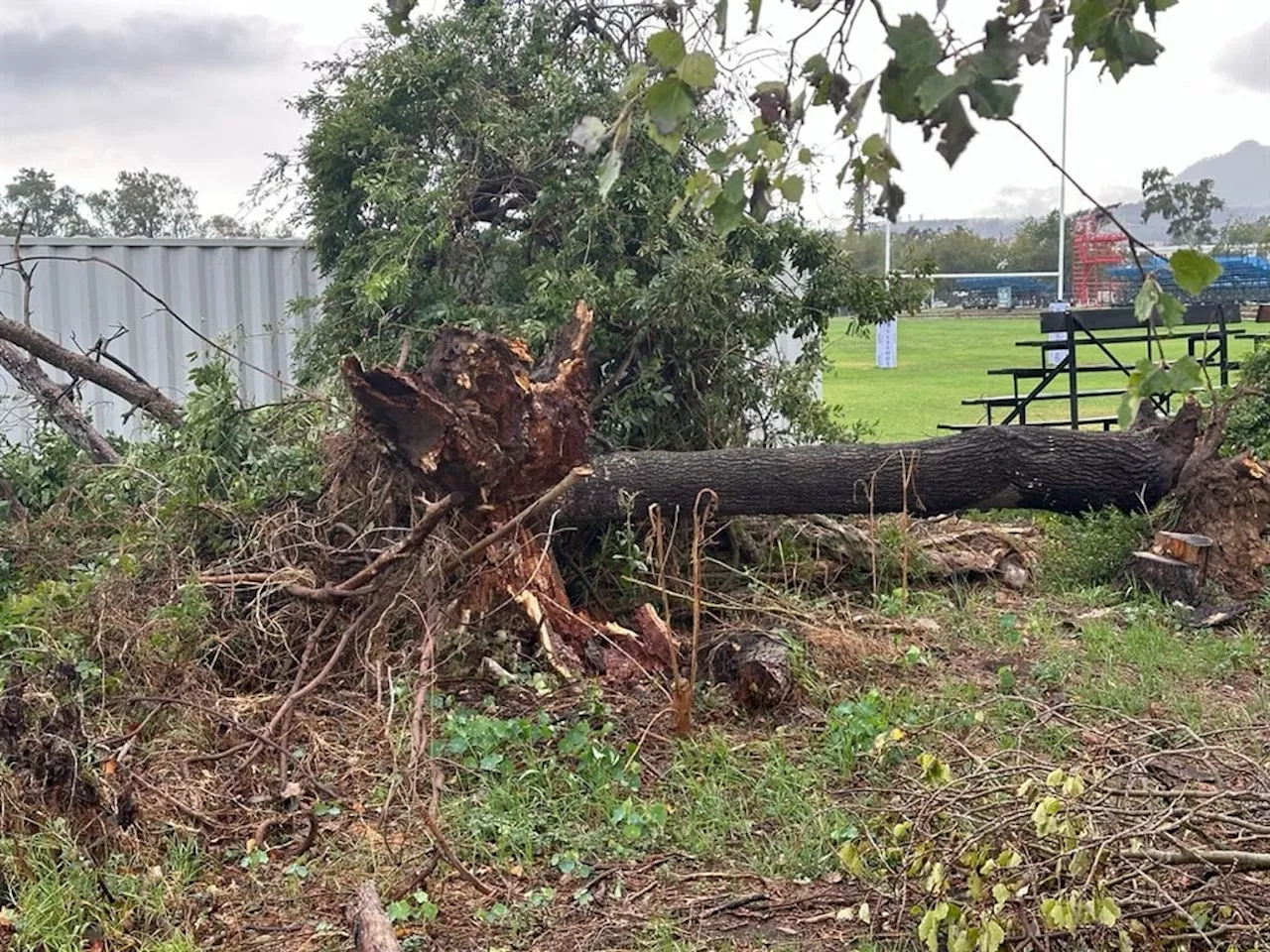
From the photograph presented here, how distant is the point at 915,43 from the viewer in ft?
3.75

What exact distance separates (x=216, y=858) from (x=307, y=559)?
171 centimetres

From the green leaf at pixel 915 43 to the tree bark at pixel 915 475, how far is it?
4.17 metres

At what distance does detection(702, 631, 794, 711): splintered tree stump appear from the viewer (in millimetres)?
4246

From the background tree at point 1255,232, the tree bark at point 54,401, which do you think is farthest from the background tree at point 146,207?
the background tree at point 1255,232

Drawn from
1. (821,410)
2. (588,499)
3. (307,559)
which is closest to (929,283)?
(821,410)

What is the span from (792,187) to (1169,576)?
4799mm

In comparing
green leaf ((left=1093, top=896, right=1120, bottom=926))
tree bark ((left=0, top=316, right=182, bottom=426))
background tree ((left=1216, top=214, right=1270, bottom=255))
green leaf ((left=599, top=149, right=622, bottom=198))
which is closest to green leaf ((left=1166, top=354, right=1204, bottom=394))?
green leaf ((left=599, top=149, right=622, bottom=198))

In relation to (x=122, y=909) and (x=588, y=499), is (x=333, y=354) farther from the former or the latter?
(x=122, y=909)

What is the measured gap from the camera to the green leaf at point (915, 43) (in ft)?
3.74

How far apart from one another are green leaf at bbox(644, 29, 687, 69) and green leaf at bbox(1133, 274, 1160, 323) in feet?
1.75

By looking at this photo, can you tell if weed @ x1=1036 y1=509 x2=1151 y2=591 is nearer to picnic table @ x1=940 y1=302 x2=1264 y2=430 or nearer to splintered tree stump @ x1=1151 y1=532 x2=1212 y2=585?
splintered tree stump @ x1=1151 y1=532 x2=1212 y2=585

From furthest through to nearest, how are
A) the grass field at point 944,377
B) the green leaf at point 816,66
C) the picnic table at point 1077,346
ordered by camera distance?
the grass field at point 944,377 < the picnic table at point 1077,346 < the green leaf at point 816,66

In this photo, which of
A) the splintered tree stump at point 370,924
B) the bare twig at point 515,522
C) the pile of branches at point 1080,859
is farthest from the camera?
the bare twig at point 515,522

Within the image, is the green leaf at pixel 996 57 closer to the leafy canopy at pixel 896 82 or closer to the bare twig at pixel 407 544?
the leafy canopy at pixel 896 82
